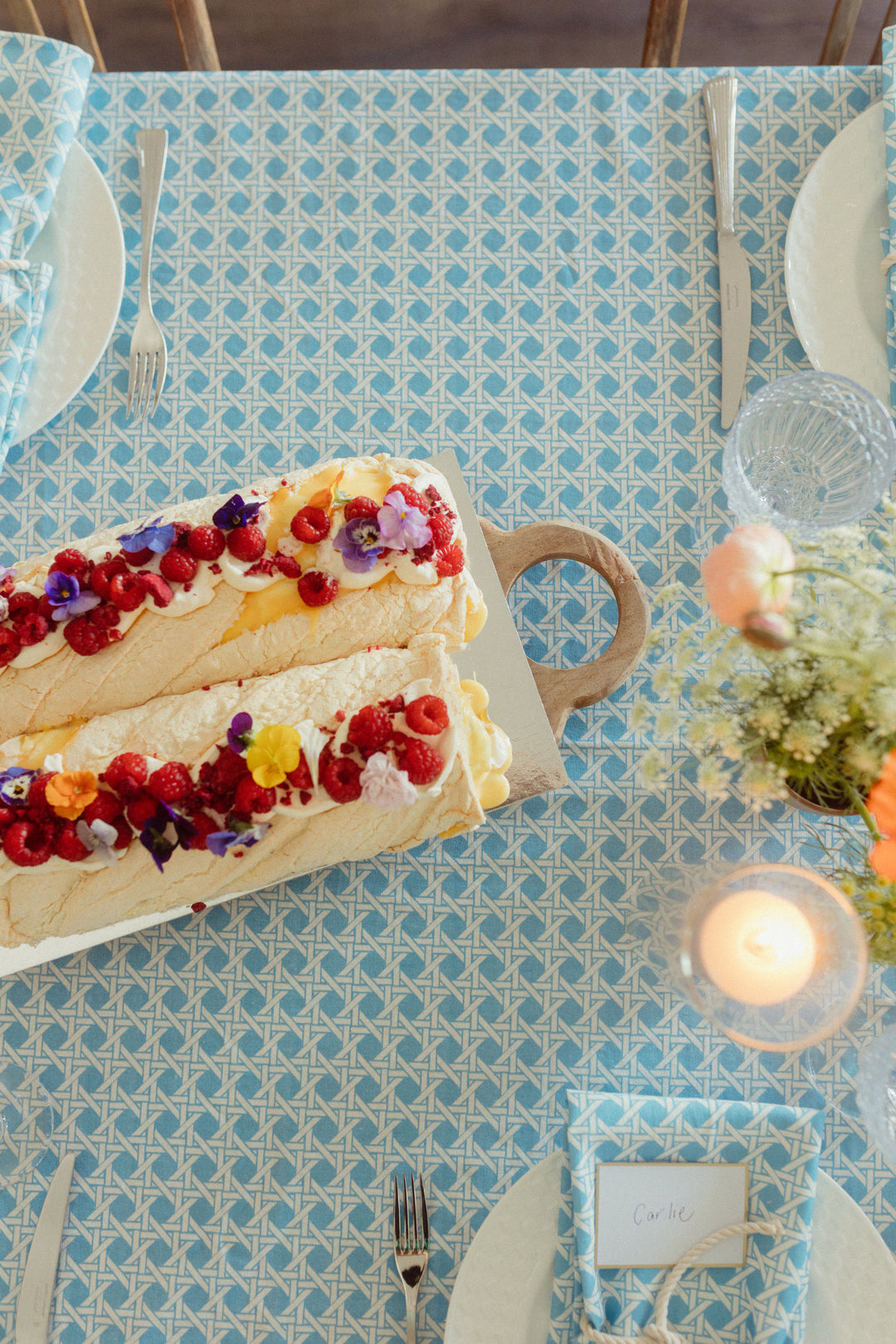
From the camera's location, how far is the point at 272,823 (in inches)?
47.3

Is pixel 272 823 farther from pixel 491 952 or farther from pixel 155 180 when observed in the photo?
pixel 155 180

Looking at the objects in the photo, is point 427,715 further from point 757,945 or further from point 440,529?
point 757,945

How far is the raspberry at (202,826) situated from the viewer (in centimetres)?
116

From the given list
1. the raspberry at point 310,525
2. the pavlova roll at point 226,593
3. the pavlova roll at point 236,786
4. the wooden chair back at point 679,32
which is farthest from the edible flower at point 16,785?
the wooden chair back at point 679,32

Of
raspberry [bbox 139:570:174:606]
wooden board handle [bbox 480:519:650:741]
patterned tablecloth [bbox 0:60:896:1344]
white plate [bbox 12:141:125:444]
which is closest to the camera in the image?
raspberry [bbox 139:570:174:606]

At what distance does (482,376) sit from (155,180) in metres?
0.71

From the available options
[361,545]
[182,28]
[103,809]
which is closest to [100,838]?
[103,809]

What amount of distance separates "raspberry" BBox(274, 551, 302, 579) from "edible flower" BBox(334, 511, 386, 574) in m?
0.07

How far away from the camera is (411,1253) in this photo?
128 cm

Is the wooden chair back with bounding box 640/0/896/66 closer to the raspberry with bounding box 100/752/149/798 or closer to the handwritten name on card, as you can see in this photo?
the raspberry with bounding box 100/752/149/798

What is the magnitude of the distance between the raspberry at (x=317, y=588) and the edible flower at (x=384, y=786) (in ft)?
0.82

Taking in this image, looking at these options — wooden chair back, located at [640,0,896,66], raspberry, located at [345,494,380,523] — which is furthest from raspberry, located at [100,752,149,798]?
wooden chair back, located at [640,0,896,66]

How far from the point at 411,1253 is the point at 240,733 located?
2.53ft

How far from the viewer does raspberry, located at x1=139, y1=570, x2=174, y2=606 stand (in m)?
1.23
